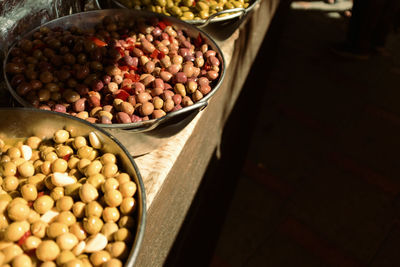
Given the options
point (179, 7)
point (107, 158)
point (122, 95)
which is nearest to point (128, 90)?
point (122, 95)

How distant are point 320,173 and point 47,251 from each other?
5.71ft

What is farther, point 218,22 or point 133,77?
point 218,22

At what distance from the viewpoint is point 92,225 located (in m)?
0.72

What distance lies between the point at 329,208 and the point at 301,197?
16 centimetres

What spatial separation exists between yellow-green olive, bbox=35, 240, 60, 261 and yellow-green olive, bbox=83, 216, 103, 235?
7cm

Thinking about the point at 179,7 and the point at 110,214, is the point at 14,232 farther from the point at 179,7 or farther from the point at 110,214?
the point at 179,7

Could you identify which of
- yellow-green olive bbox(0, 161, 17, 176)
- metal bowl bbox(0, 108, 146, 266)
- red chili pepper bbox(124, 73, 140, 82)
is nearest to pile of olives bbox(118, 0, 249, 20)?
red chili pepper bbox(124, 73, 140, 82)

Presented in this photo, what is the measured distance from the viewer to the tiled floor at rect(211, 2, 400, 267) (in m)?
1.71

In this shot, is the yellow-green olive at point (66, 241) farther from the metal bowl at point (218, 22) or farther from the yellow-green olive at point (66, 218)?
the metal bowl at point (218, 22)

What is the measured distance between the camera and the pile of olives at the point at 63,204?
2.25 feet

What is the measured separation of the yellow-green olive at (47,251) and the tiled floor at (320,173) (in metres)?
1.07

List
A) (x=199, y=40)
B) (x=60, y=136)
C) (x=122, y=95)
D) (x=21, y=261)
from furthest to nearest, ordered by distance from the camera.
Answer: (x=199, y=40)
(x=122, y=95)
(x=60, y=136)
(x=21, y=261)

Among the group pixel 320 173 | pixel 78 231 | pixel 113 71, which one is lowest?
pixel 320 173

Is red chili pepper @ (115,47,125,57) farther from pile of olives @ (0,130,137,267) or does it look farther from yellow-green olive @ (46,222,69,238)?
yellow-green olive @ (46,222,69,238)
